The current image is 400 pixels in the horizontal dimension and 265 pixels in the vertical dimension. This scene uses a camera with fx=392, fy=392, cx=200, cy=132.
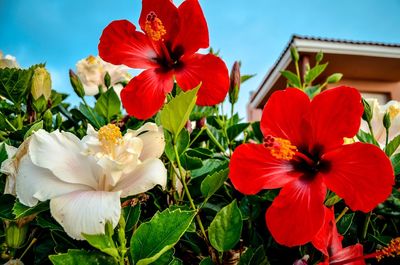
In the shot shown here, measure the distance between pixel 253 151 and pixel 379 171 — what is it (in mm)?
183

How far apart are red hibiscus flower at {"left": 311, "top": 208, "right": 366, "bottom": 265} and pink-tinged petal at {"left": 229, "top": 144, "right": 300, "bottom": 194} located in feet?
0.31

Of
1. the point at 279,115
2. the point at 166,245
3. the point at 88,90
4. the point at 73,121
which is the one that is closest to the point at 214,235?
the point at 166,245

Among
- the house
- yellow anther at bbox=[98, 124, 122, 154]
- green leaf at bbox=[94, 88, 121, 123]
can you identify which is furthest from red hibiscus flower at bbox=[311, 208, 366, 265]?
the house

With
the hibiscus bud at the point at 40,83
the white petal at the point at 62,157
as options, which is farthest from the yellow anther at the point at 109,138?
the hibiscus bud at the point at 40,83

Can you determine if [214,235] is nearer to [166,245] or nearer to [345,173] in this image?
[166,245]

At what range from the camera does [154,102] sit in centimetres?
73

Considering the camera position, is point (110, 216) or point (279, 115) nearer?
point (110, 216)

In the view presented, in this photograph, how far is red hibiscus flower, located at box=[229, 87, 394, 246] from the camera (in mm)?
541

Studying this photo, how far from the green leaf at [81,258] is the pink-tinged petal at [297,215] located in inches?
9.3

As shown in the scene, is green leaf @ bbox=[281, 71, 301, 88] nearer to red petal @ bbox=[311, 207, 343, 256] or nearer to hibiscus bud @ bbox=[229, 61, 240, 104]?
hibiscus bud @ bbox=[229, 61, 240, 104]

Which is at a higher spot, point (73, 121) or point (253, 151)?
point (73, 121)

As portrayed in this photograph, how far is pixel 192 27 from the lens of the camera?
75 cm

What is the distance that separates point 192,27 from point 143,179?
1.10 feet

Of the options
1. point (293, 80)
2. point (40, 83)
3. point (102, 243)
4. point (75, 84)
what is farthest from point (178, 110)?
point (293, 80)
